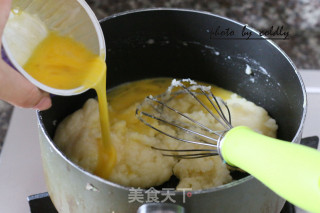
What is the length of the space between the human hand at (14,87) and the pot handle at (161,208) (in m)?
0.25

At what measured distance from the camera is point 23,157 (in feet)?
3.25

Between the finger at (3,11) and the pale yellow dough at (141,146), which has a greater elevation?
the finger at (3,11)

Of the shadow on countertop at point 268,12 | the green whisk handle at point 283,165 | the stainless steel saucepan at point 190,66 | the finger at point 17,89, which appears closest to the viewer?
the green whisk handle at point 283,165

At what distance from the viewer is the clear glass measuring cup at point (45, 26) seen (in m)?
0.71

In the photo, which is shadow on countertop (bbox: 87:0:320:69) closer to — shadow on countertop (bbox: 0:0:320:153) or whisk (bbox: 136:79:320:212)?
shadow on countertop (bbox: 0:0:320:153)

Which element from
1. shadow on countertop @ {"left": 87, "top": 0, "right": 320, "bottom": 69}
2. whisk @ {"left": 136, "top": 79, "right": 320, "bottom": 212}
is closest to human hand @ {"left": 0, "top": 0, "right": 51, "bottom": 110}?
whisk @ {"left": 136, "top": 79, "right": 320, "bottom": 212}

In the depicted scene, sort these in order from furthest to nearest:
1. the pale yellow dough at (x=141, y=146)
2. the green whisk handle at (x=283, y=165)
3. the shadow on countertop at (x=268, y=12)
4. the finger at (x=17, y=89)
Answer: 1. the shadow on countertop at (x=268, y=12)
2. the pale yellow dough at (x=141, y=146)
3. the finger at (x=17, y=89)
4. the green whisk handle at (x=283, y=165)

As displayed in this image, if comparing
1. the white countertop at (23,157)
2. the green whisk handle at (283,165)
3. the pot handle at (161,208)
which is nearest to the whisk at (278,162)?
the green whisk handle at (283,165)

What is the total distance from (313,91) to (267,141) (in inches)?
21.2

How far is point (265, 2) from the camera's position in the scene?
128 cm

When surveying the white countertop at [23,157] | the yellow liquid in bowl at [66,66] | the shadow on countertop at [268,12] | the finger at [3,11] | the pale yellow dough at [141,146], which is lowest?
the white countertop at [23,157]

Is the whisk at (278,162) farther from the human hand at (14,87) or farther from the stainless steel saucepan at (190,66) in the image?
the human hand at (14,87)

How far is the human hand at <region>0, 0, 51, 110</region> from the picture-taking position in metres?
0.60

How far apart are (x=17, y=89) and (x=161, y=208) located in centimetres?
28
